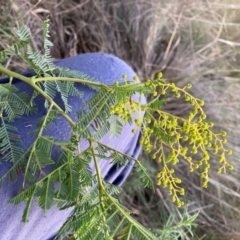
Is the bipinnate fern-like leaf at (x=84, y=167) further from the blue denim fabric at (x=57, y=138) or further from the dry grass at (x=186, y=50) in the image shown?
the dry grass at (x=186, y=50)

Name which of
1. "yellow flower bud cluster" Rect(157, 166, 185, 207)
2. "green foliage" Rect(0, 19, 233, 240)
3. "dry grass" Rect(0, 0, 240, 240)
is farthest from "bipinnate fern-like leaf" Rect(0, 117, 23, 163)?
"dry grass" Rect(0, 0, 240, 240)

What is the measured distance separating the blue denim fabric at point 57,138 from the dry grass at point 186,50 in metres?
0.39

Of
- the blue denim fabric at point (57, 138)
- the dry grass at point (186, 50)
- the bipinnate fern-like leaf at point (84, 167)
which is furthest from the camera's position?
the dry grass at point (186, 50)

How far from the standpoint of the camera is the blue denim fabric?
0.66 metres

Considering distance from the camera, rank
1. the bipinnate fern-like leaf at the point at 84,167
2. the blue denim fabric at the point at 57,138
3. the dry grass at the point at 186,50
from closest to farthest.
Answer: the bipinnate fern-like leaf at the point at 84,167
the blue denim fabric at the point at 57,138
the dry grass at the point at 186,50

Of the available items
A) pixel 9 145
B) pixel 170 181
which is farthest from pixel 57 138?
pixel 170 181

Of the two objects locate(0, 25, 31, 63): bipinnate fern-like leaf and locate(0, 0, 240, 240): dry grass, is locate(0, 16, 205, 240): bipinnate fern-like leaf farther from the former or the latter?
locate(0, 0, 240, 240): dry grass

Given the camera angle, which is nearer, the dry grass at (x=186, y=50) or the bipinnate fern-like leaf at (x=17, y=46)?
the bipinnate fern-like leaf at (x=17, y=46)

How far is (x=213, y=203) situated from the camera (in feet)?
4.30

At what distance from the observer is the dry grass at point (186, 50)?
125 cm

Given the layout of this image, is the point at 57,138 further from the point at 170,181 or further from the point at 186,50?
the point at 186,50

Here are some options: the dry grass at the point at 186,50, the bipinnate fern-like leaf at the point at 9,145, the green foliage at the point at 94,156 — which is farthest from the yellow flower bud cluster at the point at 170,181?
the dry grass at the point at 186,50

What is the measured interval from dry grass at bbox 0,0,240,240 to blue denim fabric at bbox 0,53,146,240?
391 millimetres

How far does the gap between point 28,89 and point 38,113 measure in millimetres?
A: 56
